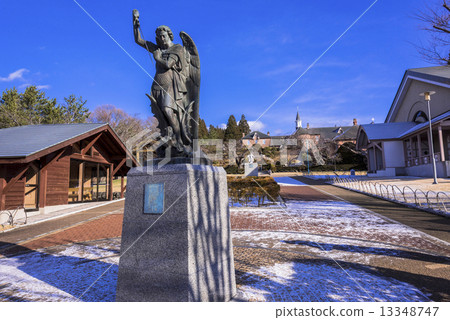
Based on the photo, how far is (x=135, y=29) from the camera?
13.0 ft

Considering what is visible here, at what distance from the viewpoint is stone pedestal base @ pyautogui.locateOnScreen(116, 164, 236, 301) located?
2947 millimetres

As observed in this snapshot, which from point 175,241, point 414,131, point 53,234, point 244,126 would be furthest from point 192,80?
point 244,126

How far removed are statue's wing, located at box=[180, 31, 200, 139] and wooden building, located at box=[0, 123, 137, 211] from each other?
9.24m

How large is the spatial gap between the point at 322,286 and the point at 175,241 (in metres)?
2.17

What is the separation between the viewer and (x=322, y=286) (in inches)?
139

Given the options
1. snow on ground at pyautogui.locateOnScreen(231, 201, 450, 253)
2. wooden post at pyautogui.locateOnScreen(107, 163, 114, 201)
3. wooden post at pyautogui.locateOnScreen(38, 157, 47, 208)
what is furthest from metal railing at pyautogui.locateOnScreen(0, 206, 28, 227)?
snow on ground at pyautogui.locateOnScreen(231, 201, 450, 253)

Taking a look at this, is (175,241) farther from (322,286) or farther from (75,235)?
(75,235)

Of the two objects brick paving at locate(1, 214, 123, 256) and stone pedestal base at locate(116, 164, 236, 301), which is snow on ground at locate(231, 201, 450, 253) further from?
stone pedestal base at locate(116, 164, 236, 301)

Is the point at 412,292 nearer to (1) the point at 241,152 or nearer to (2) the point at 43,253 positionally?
(2) the point at 43,253

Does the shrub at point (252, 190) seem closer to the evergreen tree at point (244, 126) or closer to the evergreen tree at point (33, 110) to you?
the evergreen tree at point (33, 110)

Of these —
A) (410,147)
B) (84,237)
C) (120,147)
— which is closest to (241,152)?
(410,147)

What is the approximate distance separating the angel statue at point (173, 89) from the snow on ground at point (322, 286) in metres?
2.16

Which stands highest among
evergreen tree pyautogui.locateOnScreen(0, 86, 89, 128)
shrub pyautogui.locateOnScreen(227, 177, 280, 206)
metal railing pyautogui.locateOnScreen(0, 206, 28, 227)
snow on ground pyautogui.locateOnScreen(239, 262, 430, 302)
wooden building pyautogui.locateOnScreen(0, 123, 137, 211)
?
evergreen tree pyautogui.locateOnScreen(0, 86, 89, 128)

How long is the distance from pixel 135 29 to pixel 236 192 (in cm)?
1011
